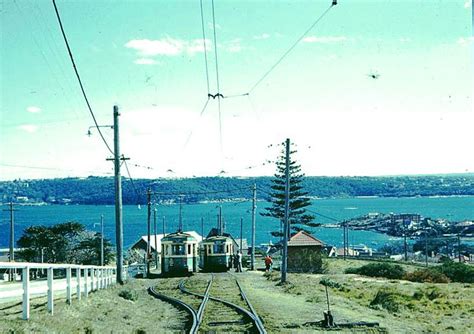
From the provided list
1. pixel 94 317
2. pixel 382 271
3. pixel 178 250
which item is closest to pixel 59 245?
pixel 178 250

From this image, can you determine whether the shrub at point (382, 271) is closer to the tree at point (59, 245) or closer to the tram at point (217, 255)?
the tram at point (217, 255)

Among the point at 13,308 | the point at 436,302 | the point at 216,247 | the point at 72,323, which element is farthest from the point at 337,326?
the point at 216,247

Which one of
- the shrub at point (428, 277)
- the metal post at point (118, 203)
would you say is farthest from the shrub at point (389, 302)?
the shrub at point (428, 277)

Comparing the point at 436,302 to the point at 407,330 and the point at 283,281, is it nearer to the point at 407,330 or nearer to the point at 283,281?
the point at 407,330

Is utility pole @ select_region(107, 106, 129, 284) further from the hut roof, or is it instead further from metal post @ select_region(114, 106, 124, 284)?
the hut roof

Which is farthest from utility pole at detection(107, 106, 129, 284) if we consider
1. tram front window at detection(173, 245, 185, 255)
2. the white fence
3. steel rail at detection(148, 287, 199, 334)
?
tram front window at detection(173, 245, 185, 255)

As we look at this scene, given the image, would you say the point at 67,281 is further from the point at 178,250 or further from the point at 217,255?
the point at 217,255
